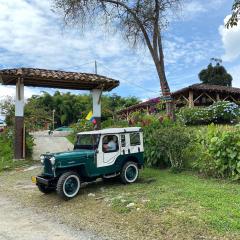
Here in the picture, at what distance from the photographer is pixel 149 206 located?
7059 mm

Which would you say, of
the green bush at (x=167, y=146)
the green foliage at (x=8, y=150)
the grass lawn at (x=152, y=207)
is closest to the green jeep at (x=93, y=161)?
the grass lawn at (x=152, y=207)

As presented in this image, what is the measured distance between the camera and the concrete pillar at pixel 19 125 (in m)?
15.5

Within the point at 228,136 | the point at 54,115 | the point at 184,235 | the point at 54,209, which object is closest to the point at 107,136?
the point at 54,209

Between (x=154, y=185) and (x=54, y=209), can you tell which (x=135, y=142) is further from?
(x=54, y=209)

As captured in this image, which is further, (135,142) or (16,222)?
(135,142)

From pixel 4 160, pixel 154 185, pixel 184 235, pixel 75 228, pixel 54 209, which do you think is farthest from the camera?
pixel 4 160

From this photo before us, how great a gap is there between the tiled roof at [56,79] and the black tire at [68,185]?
751cm

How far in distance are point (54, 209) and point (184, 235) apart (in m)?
3.43

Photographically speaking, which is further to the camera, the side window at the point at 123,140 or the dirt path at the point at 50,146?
the dirt path at the point at 50,146

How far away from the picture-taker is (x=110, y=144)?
9.72 meters

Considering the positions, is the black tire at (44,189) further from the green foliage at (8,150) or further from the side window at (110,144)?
the green foliage at (8,150)

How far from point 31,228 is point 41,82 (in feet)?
34.6

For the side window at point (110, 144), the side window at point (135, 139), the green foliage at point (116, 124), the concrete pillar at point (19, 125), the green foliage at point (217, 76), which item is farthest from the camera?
the green foliage at point (217, 76)

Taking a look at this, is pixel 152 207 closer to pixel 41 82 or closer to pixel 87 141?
pixel 87 141
